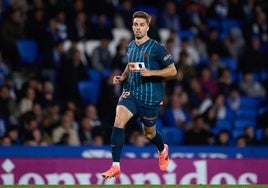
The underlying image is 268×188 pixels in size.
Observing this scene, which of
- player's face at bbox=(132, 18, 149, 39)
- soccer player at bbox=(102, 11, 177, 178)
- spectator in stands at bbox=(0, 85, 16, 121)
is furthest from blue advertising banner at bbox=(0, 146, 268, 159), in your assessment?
player's face at bbox=(132, 18, 149, 39)

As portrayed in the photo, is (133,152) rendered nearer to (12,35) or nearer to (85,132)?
(85,132)

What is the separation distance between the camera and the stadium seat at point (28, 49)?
56.3 ft

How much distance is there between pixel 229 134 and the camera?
55.1 feet

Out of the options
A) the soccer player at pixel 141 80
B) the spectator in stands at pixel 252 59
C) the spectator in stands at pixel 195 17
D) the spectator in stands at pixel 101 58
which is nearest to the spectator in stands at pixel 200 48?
the spectator in stands at pixel 195 17

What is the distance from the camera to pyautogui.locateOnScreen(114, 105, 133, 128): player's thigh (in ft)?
34.4

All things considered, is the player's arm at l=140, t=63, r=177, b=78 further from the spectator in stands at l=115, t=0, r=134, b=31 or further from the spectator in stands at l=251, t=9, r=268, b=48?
the spectator in stands at l=251, t=9, r=268, b=48

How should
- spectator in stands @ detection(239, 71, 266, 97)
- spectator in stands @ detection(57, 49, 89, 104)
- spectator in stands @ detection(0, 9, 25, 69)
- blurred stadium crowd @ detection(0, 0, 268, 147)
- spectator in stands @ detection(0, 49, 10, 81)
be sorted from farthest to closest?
spectator in stands @ detection(239, 71, 266, 97), spectator in stands @ detection(0, 9, 25, 69), spectator in stands @ detection(57, 49, 89, 104), spectator in stands @ detection(0, 49, 10, 81), blurred stadium crowd @ detection(0, 0, 268, 147)

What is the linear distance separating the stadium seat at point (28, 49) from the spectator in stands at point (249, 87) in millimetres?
4369

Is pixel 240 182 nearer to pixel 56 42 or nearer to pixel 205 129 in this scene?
pixel 205 129

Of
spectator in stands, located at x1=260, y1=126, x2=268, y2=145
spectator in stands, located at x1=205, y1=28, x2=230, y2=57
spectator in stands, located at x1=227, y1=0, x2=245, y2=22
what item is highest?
spectator in stands, located at x1=227, y1=0, x2=245, y2=22

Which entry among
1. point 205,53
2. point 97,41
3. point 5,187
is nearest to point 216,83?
point 205,53

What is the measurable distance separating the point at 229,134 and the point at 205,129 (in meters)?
0.93

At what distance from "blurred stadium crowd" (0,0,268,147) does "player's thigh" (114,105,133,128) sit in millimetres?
4378

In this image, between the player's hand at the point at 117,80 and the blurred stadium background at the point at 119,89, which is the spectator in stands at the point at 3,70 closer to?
the blurred stadium background at the point at 119,89
